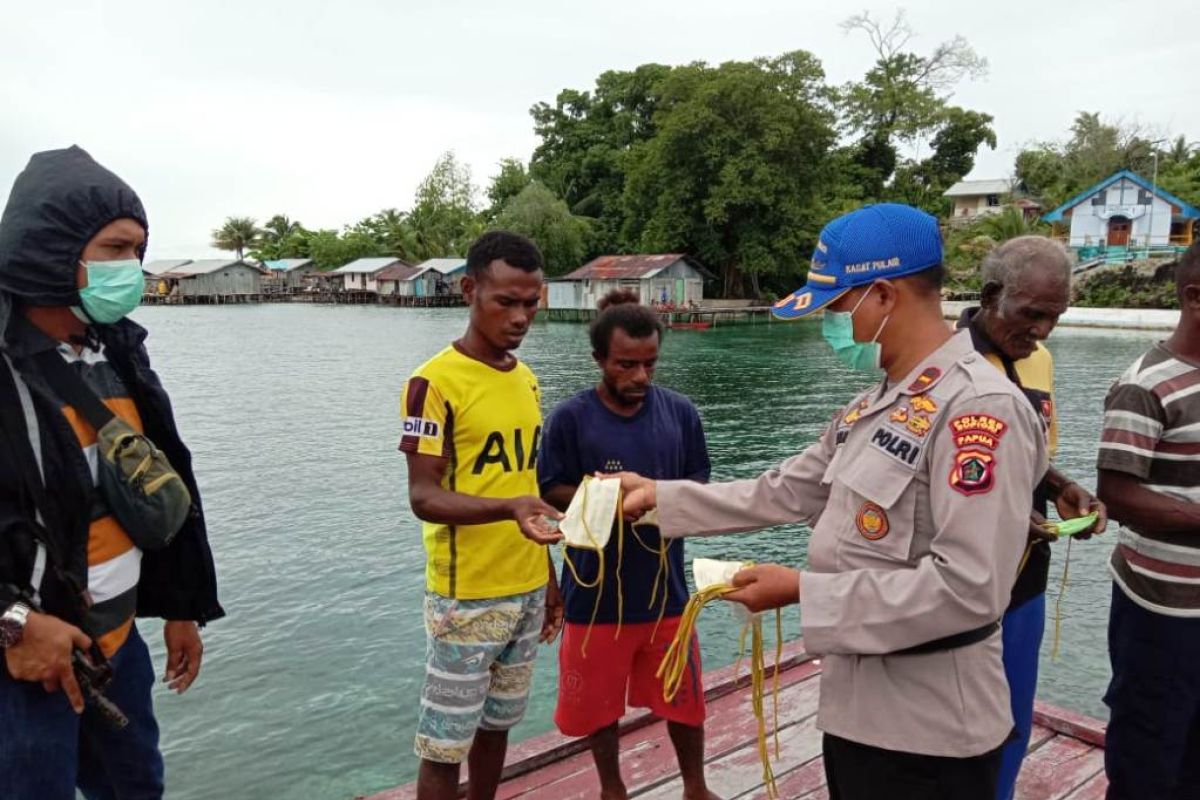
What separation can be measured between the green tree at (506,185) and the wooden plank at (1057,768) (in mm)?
66433

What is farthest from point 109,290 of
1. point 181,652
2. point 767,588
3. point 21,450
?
point 767,588

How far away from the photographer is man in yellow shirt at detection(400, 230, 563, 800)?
9.41 feet

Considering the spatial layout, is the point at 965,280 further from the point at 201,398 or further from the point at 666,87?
the point at 201,398

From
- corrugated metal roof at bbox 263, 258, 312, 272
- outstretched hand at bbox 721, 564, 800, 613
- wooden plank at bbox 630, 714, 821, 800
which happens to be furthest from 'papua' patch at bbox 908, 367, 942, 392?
corrugated metal roof at bbox 263, 258, 312, 272

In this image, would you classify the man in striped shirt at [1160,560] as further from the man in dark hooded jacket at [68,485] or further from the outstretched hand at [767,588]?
the man in dark hooded jacket at [68,485]

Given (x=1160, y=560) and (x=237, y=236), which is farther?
(x=237, y=236)

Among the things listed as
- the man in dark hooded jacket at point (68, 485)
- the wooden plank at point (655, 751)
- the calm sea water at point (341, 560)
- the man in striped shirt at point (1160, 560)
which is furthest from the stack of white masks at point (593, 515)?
the man in striped shirt at point (1160, 560)

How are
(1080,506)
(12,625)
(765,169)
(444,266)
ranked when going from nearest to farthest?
(12,625) → (1080,506) → (765,169) → (444,266)

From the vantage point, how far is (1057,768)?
11.6 feet

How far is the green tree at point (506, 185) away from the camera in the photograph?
68688 millimetres

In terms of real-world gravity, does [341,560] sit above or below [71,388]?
below

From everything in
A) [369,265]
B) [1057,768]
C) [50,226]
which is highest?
[369,265]

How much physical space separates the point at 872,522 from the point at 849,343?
0.49 metres

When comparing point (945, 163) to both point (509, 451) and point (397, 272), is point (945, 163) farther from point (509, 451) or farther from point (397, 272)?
point (509, 451)
